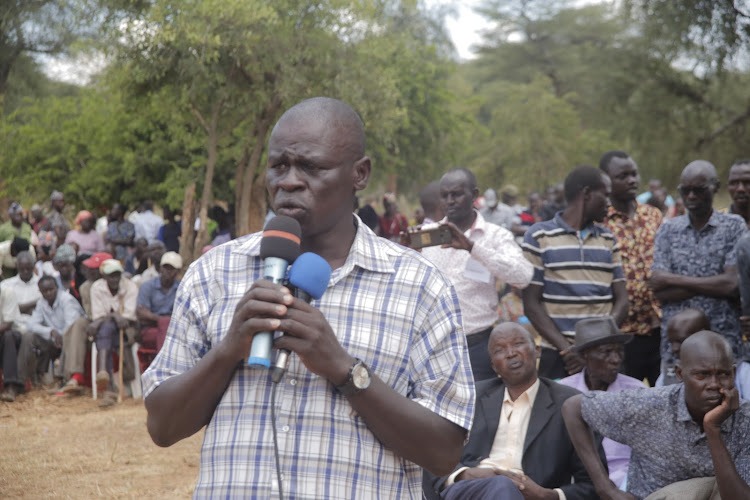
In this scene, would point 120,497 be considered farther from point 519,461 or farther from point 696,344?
point 696,344

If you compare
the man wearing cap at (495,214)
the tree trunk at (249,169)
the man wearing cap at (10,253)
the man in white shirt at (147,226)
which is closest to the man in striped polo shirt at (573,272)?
the man wearing cap at (495,214)

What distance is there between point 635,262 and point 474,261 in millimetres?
1261

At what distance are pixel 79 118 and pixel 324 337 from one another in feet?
79.8

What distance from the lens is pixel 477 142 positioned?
36188mm

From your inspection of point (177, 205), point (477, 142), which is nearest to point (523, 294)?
point (177, 205)

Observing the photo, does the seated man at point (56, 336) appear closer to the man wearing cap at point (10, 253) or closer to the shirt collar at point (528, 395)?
the man wearing cap at point (10, 253)

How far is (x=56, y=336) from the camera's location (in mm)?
11055

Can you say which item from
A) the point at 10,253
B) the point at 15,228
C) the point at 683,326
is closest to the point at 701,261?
the point at 683,326

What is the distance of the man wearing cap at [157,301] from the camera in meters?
10.4

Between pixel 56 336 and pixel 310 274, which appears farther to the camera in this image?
pixel 56 336

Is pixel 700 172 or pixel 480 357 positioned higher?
pixel 700 172

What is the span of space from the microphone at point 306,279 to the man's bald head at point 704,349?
277 centimetres

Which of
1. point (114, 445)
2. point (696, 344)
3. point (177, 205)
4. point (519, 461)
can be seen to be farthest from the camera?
point (177, 205)

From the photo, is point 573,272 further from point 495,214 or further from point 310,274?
point 495,214
